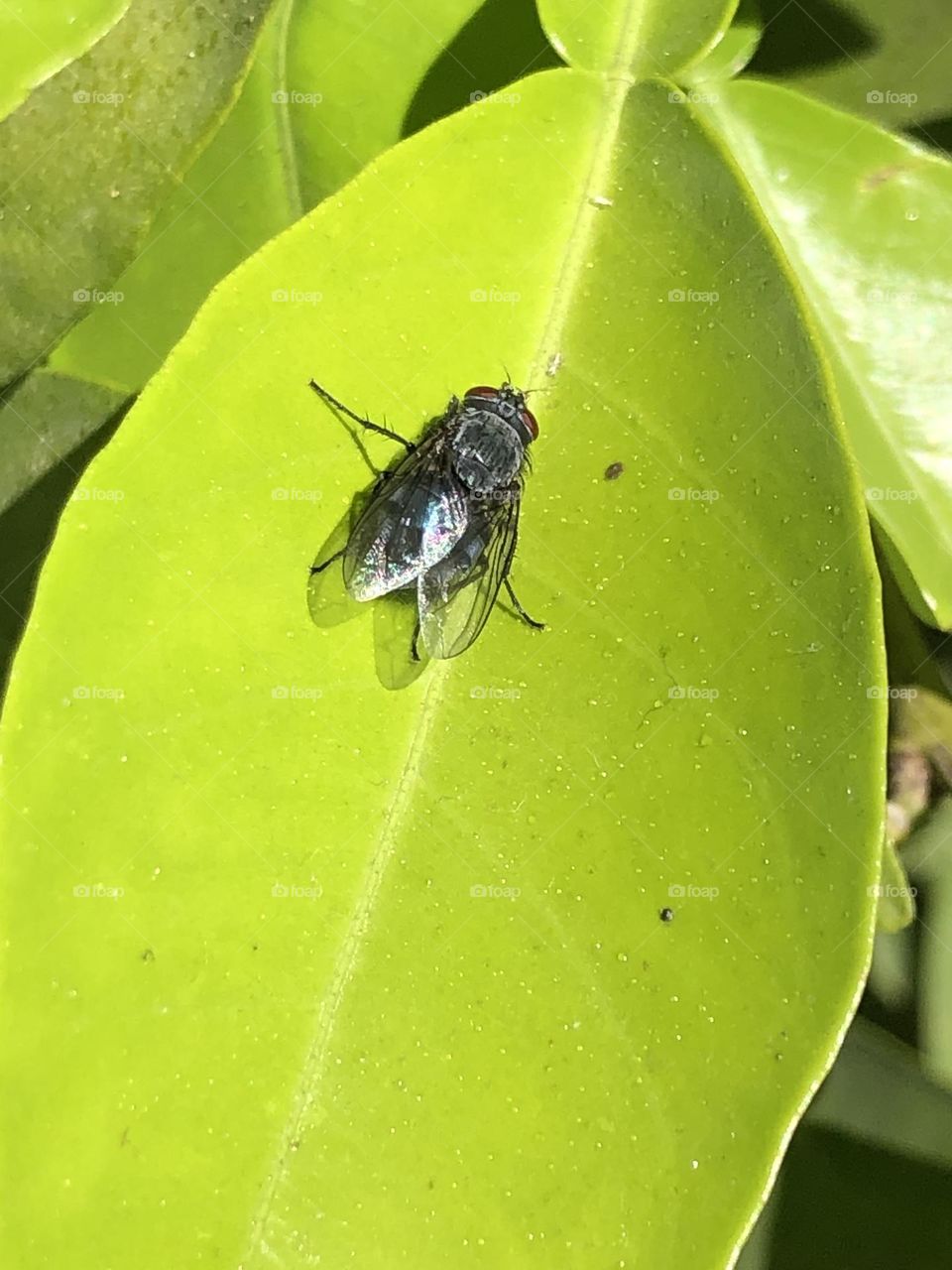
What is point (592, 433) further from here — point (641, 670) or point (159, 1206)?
point (159, 1206)

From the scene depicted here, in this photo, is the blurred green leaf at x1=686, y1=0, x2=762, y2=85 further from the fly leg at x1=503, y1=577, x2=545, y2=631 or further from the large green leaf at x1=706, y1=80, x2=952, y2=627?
the fly leg at x1=503, y1=577, x2=545, y2=631

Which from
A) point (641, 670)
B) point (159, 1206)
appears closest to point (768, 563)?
point (641, 670)

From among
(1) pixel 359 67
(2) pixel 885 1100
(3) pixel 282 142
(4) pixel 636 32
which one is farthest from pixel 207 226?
(2) pixel 885 1100

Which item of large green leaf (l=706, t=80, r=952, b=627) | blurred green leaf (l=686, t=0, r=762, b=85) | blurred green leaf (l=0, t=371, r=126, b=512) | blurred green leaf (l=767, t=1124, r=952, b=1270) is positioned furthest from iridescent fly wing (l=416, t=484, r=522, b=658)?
blurred green leaf (l=767, t=1124, r=952, b=1270)

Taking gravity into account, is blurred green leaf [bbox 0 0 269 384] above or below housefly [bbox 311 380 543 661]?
above

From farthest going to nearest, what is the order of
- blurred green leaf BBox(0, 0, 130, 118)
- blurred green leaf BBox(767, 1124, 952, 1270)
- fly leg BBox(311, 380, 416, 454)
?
blurred green leaf BBox(767, 1124, 952, 1270), fly leg BBox(311, 380, 416, 454), blurred green leaf BBox(0, 0, 130, 118)

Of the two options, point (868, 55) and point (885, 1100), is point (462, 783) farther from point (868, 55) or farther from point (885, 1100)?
point (868, 55)

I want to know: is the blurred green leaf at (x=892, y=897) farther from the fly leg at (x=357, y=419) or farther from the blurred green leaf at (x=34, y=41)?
the blurred green leaf at (x=34, y=41)
